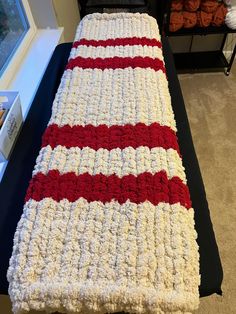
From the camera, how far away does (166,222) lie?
70 cm

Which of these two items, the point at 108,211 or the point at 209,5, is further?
the point at 209,5

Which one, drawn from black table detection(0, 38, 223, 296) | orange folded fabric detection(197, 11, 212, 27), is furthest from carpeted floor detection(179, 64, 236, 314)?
black table detection(0, 38, 223, 296)

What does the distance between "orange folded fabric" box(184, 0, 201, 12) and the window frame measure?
1.07 meters

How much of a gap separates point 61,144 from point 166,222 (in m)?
0.40

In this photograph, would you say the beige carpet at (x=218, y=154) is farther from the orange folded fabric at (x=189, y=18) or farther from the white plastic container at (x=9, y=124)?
the white plastic container at (x=9, y=124)

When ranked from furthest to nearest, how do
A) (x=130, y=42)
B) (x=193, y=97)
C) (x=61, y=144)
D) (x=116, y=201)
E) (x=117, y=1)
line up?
(x=193, y=97)
(x=117, y=1)
(x=130, y=42)
(x=61, y=144)
(x=116, y=201)

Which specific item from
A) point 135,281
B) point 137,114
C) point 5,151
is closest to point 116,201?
point 135,281

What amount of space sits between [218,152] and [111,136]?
3.66 ft

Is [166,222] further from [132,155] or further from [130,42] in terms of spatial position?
[130,42]

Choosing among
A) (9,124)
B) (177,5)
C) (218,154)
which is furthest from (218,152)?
(9,124)

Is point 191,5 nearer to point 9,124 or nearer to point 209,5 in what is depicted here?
point 209,5

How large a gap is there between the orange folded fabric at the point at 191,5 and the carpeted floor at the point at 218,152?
0.51 m

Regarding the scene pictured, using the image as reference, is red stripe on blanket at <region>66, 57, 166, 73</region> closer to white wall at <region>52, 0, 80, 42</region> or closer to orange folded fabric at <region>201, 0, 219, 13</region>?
white wall at <region>52, 0, 80, 42</region>

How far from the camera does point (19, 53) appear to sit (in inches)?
58.8
